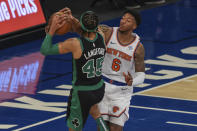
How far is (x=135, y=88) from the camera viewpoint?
13.4 meters

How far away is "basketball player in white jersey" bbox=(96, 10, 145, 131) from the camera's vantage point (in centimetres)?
899

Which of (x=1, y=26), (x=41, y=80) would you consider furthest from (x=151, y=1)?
(x=41, y=80)

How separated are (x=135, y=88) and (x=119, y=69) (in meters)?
4.44

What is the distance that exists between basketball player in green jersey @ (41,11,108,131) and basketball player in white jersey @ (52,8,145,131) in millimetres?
475

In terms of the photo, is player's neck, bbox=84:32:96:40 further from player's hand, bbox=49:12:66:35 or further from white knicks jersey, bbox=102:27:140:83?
white knicks jersey, bbox=102:27:140:83

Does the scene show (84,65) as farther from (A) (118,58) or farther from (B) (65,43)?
(A) (118,58)

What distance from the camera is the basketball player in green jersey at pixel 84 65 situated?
8.25 m

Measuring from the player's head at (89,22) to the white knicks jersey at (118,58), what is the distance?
83cm

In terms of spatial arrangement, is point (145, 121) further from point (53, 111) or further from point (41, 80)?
point (41, 80)

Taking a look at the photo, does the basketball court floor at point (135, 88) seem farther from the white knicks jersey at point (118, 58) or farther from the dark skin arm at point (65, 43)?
the dark skin arm at point (65, 43)

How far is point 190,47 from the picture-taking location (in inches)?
676

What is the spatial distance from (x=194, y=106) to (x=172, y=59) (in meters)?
3.84

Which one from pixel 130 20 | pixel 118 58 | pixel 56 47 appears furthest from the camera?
pixel 118 58

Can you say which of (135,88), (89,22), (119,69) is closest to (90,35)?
(89,22)
